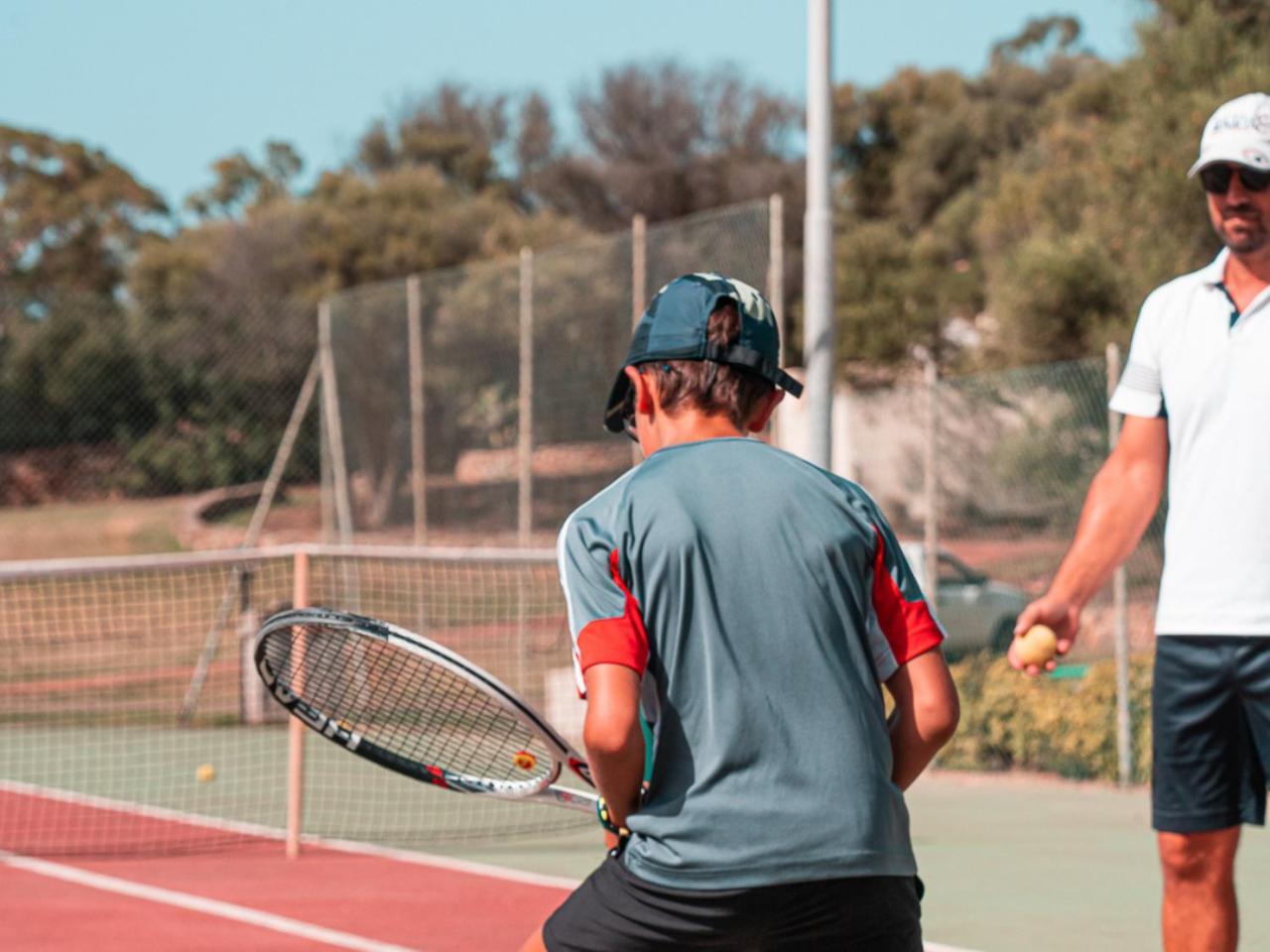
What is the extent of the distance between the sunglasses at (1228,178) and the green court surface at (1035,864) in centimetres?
303

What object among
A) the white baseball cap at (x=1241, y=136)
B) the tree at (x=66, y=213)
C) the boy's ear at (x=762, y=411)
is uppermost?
the tree at (x=66, y=213)

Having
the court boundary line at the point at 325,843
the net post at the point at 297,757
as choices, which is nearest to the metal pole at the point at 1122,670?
the court boundary line at the point at 325,843

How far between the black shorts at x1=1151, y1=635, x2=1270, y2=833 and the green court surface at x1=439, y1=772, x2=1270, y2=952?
2.37m

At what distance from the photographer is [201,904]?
21.3 ft

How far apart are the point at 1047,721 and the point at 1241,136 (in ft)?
22.0

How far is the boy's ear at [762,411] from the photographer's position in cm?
252

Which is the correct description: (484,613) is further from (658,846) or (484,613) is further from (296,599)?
(658,846)

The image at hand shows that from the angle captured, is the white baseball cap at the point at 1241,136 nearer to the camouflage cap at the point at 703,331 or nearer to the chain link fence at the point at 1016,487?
the camouflage cap at the point at 703,331

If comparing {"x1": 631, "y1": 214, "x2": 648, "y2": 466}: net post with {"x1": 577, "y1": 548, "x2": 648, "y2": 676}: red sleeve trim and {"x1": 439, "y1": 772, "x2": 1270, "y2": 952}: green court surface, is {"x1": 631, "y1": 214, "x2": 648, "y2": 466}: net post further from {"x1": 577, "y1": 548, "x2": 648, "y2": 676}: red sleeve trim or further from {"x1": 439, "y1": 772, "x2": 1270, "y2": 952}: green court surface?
{"x1": 577, "y1": 548, "x2": 648, "y2": 676}: red sleeve trim

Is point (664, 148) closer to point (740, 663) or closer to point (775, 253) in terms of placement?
point (775, 253)

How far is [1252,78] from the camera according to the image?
45.2 feet

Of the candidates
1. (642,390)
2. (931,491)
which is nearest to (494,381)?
(931,491)

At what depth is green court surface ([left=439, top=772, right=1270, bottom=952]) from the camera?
596 cm

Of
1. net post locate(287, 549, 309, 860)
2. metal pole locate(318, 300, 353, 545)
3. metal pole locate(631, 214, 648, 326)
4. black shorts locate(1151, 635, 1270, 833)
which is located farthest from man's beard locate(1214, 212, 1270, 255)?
metal pole locate(318, 300, 353, 545)
